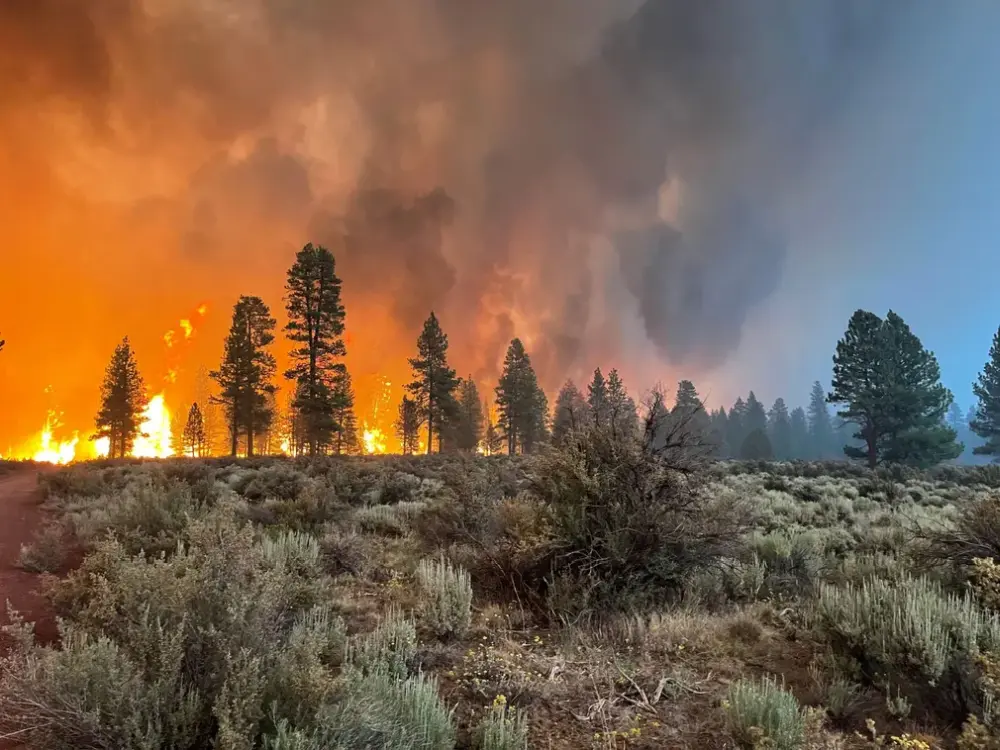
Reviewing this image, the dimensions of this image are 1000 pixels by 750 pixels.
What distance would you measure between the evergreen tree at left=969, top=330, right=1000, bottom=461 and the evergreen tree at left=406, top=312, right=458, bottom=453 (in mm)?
51574

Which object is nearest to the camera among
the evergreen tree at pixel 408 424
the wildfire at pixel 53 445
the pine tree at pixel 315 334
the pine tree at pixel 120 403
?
the pine tree at pixel 315 334

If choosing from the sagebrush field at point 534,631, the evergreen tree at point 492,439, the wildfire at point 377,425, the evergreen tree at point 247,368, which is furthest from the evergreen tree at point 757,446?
the sagebrush field at point 534,631

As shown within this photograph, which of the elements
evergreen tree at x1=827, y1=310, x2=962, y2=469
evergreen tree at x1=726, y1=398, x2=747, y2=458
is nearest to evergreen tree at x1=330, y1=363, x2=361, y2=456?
evergreen tree at x1=827, y1=310, x2=962, y2=469

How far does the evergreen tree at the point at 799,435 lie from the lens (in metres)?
110

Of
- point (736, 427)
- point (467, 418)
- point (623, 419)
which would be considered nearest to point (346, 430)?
point (467, 418)

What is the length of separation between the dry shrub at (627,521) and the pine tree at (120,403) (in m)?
56.7

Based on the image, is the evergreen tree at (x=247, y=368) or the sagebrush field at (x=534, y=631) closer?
the sagebrush field at (x=534, y=631)

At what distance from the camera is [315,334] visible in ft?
126

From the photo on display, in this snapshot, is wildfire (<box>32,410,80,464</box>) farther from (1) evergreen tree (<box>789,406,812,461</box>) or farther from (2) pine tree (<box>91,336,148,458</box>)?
(1) evergreen tree (<box>789,406,812,461</box>)

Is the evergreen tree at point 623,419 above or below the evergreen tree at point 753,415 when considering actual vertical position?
below

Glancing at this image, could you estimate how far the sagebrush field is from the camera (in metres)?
2.78

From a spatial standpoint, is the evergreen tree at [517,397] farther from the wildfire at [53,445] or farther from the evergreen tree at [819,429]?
the evergreen tree at [819,429]

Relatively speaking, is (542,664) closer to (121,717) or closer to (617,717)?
(617,717)

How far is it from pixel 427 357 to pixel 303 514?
141 feet
